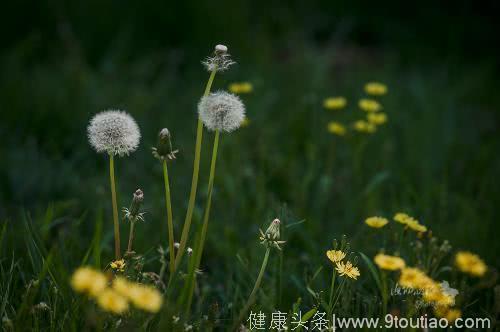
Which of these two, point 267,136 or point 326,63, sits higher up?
point 326,63

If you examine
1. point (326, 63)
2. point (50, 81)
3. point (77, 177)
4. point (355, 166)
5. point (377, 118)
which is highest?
point (326, 63)

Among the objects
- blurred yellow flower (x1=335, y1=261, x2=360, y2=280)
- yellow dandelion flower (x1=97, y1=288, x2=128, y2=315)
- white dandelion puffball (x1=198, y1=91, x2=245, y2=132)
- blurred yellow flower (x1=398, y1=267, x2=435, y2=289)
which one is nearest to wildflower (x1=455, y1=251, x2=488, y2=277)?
blurred yellow flower (x1=398, y1=267, x2=435, y2=289)

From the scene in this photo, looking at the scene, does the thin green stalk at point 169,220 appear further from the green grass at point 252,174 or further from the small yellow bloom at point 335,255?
the small yellow bloom at point 335,255

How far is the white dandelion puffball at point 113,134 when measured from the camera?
1.48m

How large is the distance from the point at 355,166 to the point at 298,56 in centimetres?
156

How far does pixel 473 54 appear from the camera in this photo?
5.04 metres

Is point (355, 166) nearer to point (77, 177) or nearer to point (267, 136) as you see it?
point (267, 136)

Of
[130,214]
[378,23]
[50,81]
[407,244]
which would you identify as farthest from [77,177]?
[378,23]

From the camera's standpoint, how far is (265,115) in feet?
11.5

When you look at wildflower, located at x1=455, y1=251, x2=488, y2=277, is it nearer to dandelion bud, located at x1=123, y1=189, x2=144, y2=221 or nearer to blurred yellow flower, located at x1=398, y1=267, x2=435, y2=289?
blurred yellow flower, located at x1=398, y1=267, x2=435, y2=289

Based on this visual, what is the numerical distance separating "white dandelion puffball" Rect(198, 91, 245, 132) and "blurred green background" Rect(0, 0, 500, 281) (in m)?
0.45

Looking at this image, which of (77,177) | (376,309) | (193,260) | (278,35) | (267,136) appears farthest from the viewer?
(278,35)

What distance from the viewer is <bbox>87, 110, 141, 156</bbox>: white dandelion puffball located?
1.48 metres

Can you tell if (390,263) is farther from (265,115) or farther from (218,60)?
(265,115)
